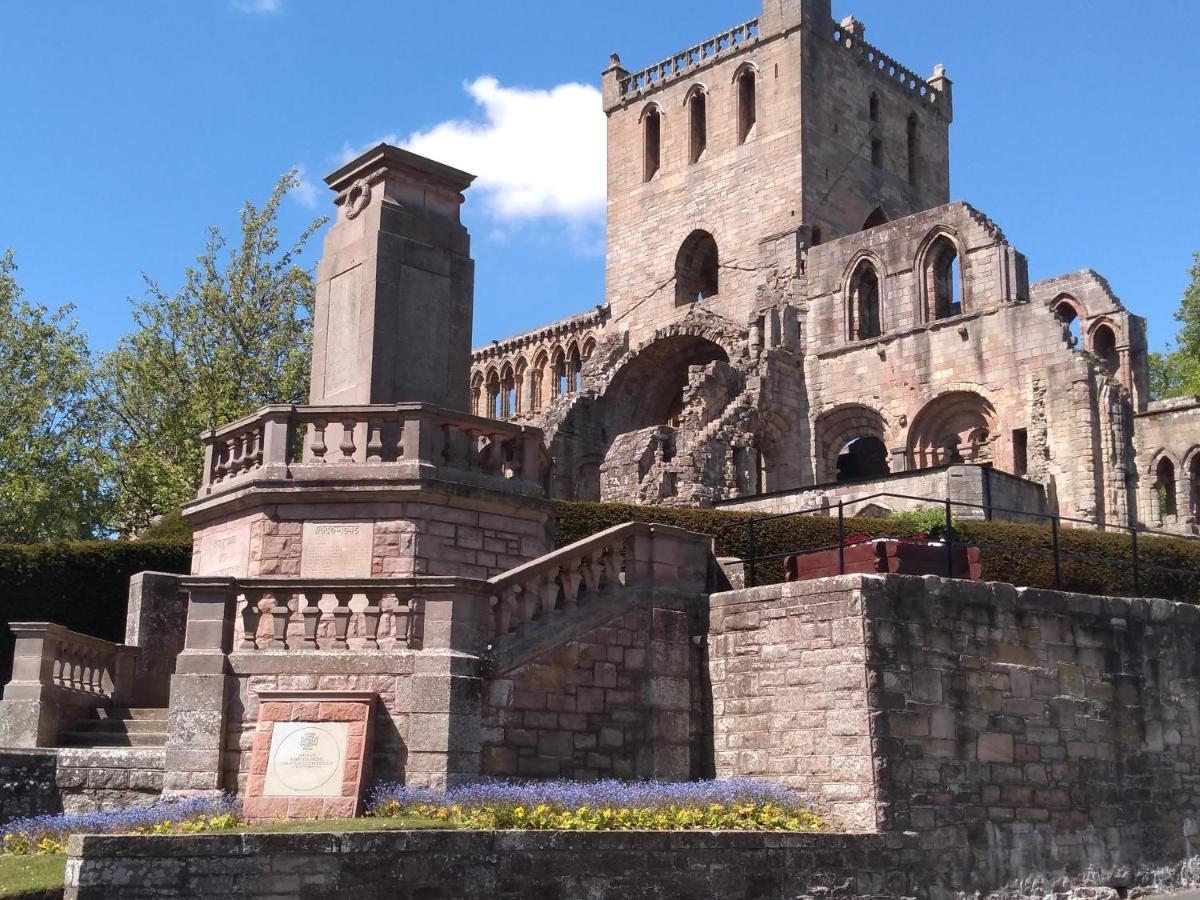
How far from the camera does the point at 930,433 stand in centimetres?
3416

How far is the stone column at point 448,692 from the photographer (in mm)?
11766

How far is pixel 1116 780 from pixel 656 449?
788 inches

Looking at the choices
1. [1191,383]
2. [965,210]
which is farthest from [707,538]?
[1191,383]

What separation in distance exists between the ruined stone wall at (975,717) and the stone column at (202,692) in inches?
188

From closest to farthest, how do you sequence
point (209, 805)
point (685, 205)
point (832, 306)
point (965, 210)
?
point (209, 805), point (965, 210), point (832, 306), point (685, 205)

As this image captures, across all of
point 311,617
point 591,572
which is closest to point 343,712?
point 311,617

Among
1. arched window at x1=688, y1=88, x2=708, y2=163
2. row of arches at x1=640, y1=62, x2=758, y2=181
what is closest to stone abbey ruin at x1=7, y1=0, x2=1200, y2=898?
row of arches at x1=640, y1=62, x2=758, y2=181

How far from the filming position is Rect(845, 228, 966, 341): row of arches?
3438 cm

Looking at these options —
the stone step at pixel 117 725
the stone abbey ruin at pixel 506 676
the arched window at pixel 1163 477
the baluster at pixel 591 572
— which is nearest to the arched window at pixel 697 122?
the arched window at pixel 1163 477

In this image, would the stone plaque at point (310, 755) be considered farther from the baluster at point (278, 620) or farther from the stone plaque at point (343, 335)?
the stone plaque at point (343, 335)

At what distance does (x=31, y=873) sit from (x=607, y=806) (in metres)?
4.42

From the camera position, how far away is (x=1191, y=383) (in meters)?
46.5

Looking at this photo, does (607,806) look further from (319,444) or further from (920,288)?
(920,288)

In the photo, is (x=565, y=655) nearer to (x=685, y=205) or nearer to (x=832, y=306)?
(x=832, y=306)
